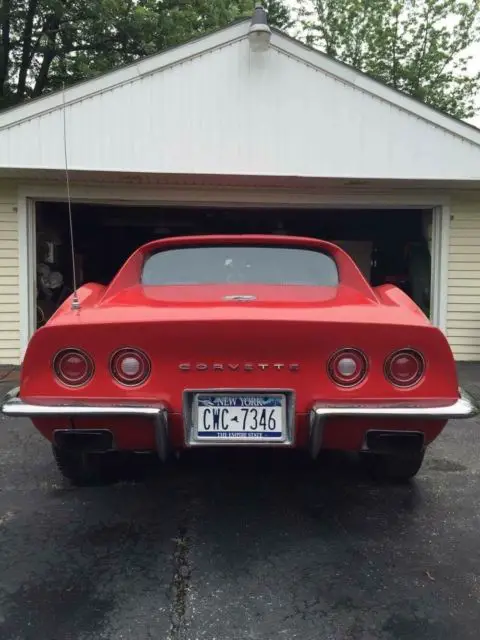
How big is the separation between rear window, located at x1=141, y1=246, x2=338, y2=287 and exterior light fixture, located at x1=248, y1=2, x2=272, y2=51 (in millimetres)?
4578

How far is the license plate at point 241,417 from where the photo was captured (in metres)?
2.58

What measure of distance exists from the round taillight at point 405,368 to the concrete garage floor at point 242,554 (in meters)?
0.81

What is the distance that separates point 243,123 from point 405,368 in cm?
554

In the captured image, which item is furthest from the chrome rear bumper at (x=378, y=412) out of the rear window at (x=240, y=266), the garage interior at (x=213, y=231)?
the garage interior at (x=213, y=231)

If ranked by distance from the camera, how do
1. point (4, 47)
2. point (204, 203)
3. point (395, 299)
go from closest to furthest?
1. point (395, 299)
2. point (204, 203)
3. point (4, 47)

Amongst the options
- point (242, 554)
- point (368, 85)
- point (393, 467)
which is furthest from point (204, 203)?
point (242, 554)

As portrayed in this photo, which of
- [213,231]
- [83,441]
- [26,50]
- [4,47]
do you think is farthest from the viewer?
[26,50]

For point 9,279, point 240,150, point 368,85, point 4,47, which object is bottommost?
point 9,279

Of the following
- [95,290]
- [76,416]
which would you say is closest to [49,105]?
[95,290]

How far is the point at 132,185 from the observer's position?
793cm

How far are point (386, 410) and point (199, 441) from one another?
86cm

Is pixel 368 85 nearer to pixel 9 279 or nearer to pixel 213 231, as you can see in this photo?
pixel 9 279

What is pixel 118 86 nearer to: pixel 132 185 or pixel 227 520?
pixel 132 185

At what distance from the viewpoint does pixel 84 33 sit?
59.2 ft
